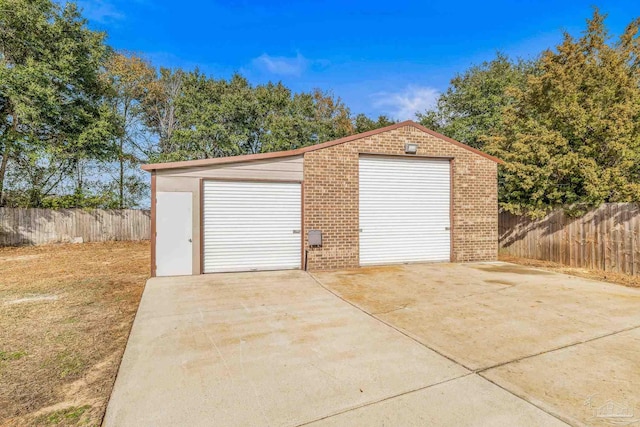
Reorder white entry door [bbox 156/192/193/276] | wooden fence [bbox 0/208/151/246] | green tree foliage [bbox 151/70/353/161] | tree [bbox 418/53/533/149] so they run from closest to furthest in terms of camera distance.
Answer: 1. white entry door [bbox 156/192/193/276]
2. wooden fence [bbox 0/208/151/246]
3. tree [bbox 418/53/533/149]
4. green tree foliage [bbox 151/70/353/161]

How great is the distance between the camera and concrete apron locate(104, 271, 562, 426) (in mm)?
2197

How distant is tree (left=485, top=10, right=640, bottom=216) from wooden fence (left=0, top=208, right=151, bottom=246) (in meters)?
15.8

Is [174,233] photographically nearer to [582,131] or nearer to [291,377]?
[291,377]

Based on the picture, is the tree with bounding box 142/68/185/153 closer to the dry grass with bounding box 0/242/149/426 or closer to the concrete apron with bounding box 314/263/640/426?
the dry grass with bounding box 0/242/149/426

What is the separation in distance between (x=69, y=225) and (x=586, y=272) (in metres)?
18.7

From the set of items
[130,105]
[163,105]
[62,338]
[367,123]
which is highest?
[163,105]

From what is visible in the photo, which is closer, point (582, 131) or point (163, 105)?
point (582, 131)

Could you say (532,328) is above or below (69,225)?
below

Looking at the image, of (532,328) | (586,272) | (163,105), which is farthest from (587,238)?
(163,105)

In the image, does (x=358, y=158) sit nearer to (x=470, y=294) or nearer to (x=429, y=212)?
(x=429, y=212)

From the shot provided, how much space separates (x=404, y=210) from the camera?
8.69m

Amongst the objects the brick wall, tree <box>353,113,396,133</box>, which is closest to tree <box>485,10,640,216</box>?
the brick wall

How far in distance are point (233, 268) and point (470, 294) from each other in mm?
5225

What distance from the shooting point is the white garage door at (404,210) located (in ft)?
27.5
